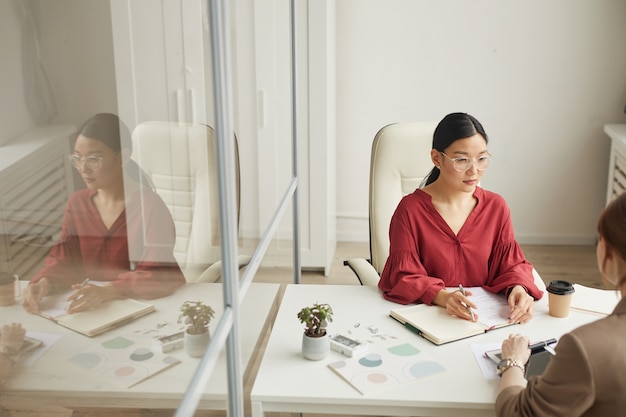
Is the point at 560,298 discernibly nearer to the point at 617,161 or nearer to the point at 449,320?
the point at 449,320

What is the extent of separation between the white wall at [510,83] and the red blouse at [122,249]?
11.1 feet

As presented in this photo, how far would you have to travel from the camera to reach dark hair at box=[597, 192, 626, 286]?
1474 mm

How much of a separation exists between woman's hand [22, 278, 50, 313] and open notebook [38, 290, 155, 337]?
11mm

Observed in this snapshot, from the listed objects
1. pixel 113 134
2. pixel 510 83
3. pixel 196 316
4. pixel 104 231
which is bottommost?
pixel 196 316

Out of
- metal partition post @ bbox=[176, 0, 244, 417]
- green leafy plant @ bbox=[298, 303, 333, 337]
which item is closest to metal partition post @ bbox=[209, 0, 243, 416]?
metal partition post @ bbox=[176, 0, 244, 417]

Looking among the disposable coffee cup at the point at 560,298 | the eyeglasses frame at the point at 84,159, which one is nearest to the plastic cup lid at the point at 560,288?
the disposable coffee cup at the point at 560,298

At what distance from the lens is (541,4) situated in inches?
Answer: 171

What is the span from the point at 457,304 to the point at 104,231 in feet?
4.79

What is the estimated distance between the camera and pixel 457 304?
6.99 feet

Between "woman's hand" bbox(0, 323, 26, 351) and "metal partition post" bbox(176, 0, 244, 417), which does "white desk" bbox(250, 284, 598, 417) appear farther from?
"woman's hand" bbox(0, 323, 26, 351)

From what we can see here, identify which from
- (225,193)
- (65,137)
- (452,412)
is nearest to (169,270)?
(225,193)

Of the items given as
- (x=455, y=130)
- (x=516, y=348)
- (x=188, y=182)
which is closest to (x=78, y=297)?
(x=188, y=182)

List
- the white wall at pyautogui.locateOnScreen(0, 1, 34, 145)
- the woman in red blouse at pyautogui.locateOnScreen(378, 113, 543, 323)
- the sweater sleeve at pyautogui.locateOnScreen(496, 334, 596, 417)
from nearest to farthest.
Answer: the white wall at pyautogui.locateOnScreen(0, 1, 34, 145) → the sweater sleeve at pyautogui.locateOnScreen(496, 334, 596, 417) → the woman in red blouse at pyautogui.locateOnScreen(378, 113, 543, 323)

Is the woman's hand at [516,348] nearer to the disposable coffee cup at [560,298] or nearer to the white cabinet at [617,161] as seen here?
the disposable coffee cup at [560,298]
